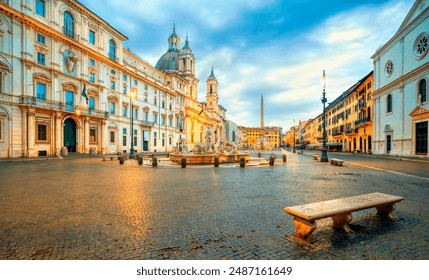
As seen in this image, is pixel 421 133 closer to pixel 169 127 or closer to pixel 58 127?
pixel 58 127

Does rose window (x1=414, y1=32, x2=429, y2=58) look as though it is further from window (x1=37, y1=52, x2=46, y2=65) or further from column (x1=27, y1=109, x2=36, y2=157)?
column (x1=27, y1=109, x2=36, y2=157)

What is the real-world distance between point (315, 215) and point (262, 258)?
1.12 metres

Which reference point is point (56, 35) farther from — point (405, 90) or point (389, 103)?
point (389, 103)

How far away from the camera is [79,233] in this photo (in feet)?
12.6

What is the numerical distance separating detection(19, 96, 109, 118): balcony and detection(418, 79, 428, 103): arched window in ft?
135

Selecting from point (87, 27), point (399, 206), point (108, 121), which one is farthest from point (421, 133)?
point (87, 27)

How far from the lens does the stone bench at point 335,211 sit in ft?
11.4


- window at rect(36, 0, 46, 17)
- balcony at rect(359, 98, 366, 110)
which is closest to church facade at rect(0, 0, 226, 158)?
window at rect(36, 0, 46, 17)

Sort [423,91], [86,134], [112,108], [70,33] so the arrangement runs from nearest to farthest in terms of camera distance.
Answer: [423,91] < [70,33] < [86,134] < [112,108]

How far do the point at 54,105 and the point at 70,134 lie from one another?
4894 millimetres

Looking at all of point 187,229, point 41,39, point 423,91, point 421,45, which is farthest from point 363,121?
point 41,39

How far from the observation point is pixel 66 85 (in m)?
29.0

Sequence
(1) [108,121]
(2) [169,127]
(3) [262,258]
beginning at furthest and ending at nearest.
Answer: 1. (2) [169,127]
2. (1) [108,121]
3. (3) [262,258]

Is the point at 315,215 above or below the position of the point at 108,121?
below
